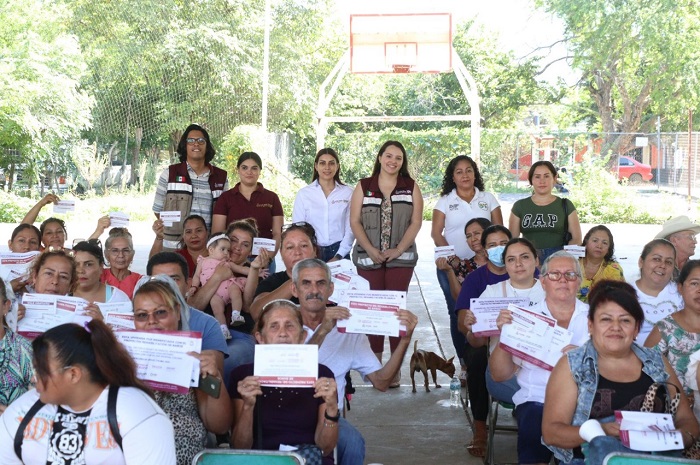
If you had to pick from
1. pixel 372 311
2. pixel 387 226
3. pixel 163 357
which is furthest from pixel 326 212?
pixel 163 357

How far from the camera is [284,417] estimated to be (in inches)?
149

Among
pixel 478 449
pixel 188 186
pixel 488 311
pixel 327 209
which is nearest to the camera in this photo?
pixel 488 311

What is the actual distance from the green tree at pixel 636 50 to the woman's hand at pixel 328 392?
1969 cm

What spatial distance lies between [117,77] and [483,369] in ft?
70.2

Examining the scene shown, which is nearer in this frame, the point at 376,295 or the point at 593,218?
the point at 376,295

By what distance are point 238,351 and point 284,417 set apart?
3.92ft

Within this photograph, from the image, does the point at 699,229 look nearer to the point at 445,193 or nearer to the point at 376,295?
the point at 445,193

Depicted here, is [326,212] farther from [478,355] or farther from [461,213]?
[478,355]

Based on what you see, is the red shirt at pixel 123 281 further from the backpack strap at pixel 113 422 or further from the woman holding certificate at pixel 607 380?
the woman holding certificate at pixel 607 380

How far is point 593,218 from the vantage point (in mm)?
20734

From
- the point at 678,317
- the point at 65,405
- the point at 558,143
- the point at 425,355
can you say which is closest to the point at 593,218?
the point at 558,143

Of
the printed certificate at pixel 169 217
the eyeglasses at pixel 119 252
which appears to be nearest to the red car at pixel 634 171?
the printed certificate at pixel 169 217

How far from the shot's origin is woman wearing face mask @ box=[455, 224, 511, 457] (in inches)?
213

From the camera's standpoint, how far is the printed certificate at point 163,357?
3531 millimetres
